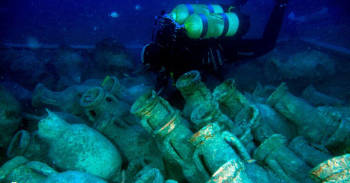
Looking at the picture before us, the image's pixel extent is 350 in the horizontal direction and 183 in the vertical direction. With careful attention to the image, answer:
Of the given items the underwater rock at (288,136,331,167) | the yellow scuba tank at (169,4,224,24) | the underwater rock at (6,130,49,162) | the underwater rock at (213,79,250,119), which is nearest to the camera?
the underwater rock at (288,136,331,167)

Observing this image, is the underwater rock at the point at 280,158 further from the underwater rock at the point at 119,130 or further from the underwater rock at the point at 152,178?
the underwater rock at the point at 119,130

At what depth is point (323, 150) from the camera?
7.44 feet

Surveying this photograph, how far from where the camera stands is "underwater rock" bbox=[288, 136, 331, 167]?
2.13 meters

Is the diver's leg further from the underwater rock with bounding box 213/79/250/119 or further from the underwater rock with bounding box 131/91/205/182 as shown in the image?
the underwater rock with bounding box 131/91/205/182

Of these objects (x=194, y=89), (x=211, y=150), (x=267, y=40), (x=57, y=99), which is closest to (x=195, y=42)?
(x=194, y=89)

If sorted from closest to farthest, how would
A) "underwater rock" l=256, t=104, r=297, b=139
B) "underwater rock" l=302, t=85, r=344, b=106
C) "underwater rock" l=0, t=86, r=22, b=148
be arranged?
"underwater rock" l=256, t=104, r=297, b=139, "underwater rock" l=0, t=86, r=22, b=148, "underwater rock" l=302, t=85, r=344, b=106

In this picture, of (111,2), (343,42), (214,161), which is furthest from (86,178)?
(111,2)

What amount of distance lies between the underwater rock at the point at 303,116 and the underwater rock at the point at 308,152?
370 millimetres

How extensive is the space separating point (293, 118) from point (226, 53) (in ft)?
8.45

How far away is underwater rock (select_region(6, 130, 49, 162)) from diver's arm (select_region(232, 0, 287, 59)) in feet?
16.0

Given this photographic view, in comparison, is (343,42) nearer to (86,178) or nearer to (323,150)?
(323,150)

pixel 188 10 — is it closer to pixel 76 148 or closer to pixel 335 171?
pixel 76 148

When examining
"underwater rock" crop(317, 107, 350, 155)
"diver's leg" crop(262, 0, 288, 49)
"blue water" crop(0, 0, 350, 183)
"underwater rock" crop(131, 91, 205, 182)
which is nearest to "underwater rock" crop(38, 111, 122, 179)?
"blue water" crop(0, 0, 350, 183)

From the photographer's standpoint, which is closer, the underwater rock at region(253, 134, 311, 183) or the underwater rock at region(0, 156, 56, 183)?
the underwater rock at region(0, 156, 56, 183)
